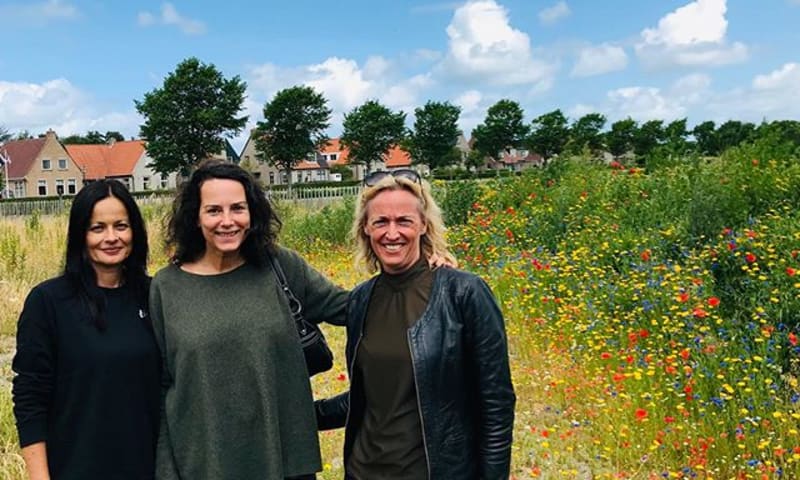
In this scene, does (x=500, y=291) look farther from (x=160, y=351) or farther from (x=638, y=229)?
(x=160, y=351)

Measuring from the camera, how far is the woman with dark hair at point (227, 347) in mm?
2201

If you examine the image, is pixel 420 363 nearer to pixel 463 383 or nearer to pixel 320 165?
pixel 463 383

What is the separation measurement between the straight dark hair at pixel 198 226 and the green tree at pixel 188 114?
170 ft

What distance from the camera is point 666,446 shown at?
3752 millimetres

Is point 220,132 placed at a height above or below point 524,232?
above

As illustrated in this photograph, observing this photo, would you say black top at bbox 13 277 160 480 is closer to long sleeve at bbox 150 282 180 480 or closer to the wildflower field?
long sleeve at bbox 150 282 180 480

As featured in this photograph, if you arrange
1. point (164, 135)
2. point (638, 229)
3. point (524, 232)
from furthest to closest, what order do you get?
point (164, 135), point (524, 232), point (638, 229)

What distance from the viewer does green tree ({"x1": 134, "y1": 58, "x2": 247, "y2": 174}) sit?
53.3m

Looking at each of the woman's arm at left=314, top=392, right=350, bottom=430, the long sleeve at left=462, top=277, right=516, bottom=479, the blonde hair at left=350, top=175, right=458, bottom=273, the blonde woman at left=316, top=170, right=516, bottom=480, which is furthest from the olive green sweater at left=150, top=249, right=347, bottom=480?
the long sleeve at left=462, top=277, right=516, bottom=479

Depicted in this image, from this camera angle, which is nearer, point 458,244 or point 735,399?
point 735,399

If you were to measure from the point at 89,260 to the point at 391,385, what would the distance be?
1.10 meters

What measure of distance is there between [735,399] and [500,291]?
3.18 meters

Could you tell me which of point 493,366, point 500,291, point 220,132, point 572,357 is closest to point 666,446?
point 572,357

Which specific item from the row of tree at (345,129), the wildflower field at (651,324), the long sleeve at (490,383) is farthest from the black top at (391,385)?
the row of tree at (345,129)
